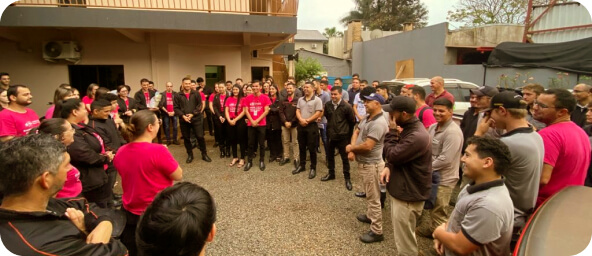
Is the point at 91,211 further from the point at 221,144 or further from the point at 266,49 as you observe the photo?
the point at 266,49

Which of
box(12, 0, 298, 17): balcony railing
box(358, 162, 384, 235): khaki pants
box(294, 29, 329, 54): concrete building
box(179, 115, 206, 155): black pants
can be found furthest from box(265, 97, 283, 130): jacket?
box(294, 29, 329, 54): concrete building

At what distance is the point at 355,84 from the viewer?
8.01 metres

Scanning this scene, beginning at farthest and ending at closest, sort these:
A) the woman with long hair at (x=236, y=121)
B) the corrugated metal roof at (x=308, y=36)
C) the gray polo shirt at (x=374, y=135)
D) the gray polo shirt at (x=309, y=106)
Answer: the corrugated metal roof at (x=308, y=36) → the woman with long hair at (x=236, y=121) → the gray polo shirt at (x=309, y=106) → the gray polo shirt at (x=374, y=135)

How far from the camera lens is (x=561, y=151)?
8.02 ft

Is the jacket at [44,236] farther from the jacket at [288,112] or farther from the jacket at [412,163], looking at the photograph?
the jacket at [288,112]

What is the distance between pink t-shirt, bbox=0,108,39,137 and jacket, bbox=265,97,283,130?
13.6 ft

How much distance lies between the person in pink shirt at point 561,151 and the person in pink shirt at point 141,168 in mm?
2977

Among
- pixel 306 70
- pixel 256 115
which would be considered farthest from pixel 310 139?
pixel 306 70

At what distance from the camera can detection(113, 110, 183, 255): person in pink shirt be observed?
8.07 ft

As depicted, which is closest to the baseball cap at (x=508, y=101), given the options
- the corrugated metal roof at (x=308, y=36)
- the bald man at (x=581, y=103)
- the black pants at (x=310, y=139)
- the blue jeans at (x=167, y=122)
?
the bald man at (x=581, y=103)

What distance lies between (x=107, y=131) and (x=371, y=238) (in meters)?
3.50

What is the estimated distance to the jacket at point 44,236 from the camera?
1232 mm

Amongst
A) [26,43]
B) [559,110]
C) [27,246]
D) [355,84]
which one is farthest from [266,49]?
[27,246]

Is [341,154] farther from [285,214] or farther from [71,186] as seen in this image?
[71,186]
